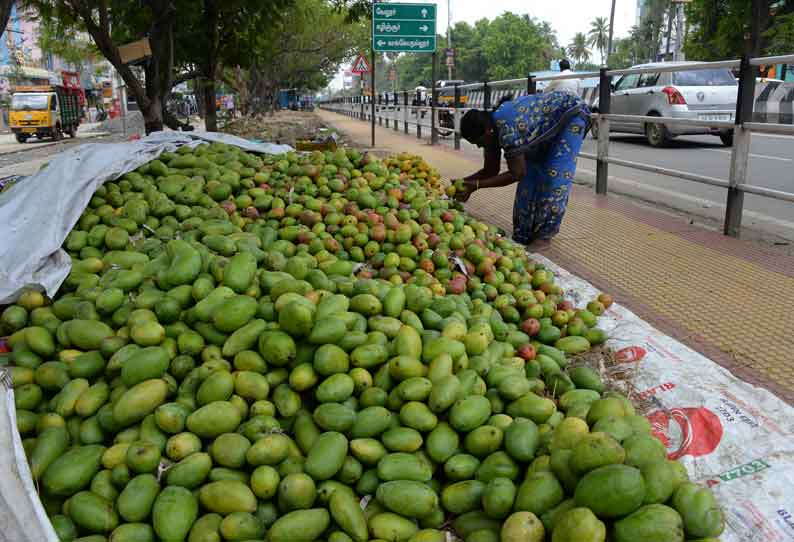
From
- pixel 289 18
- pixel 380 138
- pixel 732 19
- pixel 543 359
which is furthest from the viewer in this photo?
pixel 732 19

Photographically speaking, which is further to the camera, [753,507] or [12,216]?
[12,216]

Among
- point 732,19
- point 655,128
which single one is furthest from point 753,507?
point 732,19

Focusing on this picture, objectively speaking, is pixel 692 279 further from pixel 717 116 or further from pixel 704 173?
pixel 717 116

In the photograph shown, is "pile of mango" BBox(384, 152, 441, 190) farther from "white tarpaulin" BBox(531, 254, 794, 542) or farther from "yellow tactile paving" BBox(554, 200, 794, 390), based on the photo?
"white tarpaulin" BBox(531, 254, 794, 542)

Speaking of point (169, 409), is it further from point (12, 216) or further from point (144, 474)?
point (12, 216)

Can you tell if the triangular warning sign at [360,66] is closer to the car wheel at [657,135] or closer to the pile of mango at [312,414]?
the car wheel at [657,135]

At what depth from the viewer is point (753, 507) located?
6.98 ft

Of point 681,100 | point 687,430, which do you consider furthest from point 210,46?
point 687,430

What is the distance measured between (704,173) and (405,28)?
754cm

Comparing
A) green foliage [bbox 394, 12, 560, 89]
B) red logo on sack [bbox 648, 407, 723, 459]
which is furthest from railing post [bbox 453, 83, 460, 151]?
green foliage [bbox 394, 12, 560, 89]

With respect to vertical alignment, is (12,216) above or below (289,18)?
below

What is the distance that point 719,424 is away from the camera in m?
2.59

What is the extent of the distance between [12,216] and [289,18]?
20.5 meters

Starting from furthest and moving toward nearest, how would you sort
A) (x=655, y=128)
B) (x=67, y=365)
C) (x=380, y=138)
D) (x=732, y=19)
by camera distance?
(x=732, y=19) < (x=380, y=138) < (x=655, y=128) < (x=67, y=365)
